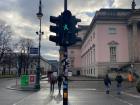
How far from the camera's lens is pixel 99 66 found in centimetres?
7406

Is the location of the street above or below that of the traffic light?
below

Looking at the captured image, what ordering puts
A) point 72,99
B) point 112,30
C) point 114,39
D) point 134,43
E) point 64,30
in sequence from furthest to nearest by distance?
1. point 112,30
2. point 114,39
3. point 134,43
4. point 72,99
5. point 64,30

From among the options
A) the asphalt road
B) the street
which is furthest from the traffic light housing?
the asphalt road

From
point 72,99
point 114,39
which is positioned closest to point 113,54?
point 114,39

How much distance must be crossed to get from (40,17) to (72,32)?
25.0m

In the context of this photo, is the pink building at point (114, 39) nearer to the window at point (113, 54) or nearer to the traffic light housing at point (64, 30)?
the window at point (113, 54)

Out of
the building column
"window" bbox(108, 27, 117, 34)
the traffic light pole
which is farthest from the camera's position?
"window" bbox(108, 27, 117, 34)

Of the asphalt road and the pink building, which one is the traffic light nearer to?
the asphalt road

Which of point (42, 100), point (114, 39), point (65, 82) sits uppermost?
point (114, 39)

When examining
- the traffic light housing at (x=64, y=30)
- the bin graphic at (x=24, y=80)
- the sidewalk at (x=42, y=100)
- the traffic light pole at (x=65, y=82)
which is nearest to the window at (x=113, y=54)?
the bin graphic at (x=24, y=80)

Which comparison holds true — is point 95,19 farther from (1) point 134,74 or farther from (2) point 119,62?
(1) point 134,74

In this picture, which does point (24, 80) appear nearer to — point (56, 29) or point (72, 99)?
point (72, 99)

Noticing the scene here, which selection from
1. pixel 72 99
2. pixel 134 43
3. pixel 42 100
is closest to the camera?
pixel 42 100

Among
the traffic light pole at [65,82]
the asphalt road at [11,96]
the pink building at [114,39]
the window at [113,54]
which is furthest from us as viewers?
the window at [113,54]
